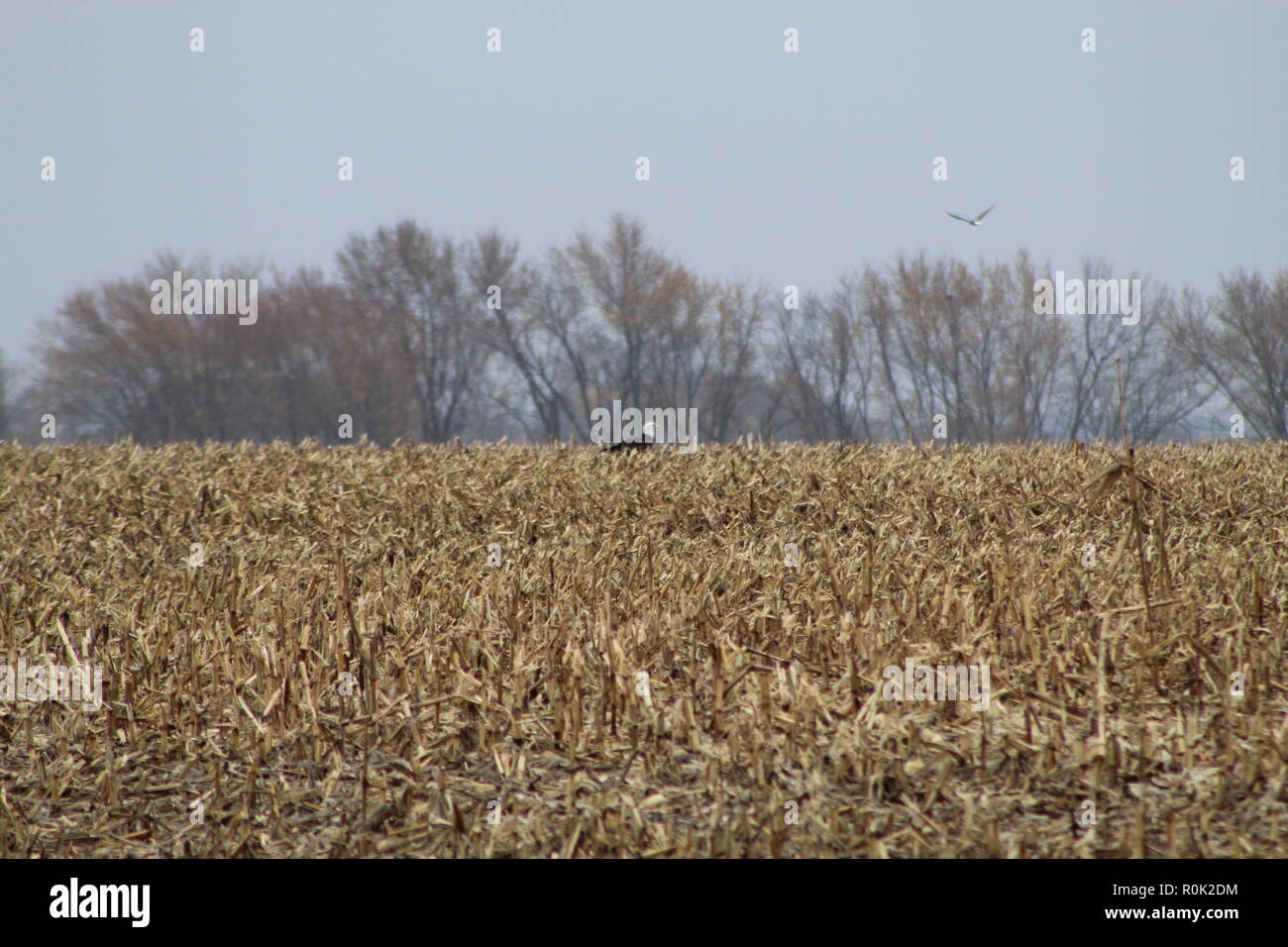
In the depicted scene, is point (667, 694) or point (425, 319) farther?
point (425, 319)

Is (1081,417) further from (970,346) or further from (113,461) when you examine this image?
(113,461)

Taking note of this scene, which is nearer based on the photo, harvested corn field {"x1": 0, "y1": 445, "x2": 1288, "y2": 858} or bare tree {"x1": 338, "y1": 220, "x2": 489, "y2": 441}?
harvested corn field {"x1": 0, "y1": 445, "x2": 1288, "y2": 858}

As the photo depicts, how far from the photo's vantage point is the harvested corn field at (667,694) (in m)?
4.30

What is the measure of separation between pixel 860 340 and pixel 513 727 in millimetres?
51061

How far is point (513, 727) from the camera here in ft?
16.5

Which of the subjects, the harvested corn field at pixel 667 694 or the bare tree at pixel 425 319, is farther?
the bare tree at pixel 425 319

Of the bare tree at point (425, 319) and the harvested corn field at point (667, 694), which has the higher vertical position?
the bare tree at point (425, 319)

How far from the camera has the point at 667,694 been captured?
210 inches

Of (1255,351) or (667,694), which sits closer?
(667,694)

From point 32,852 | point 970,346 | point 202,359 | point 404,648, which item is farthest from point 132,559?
point 202,359

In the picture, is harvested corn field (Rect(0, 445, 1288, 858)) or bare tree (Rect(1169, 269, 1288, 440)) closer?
harvested corn field (Rect(0, 445, 1288, 858))

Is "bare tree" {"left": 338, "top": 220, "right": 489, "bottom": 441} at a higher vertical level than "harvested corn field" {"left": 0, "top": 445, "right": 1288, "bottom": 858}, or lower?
higher

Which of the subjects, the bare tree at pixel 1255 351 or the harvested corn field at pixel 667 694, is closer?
the harvested corn field at pixel 667 694

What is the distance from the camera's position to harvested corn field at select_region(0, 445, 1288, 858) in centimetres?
430
